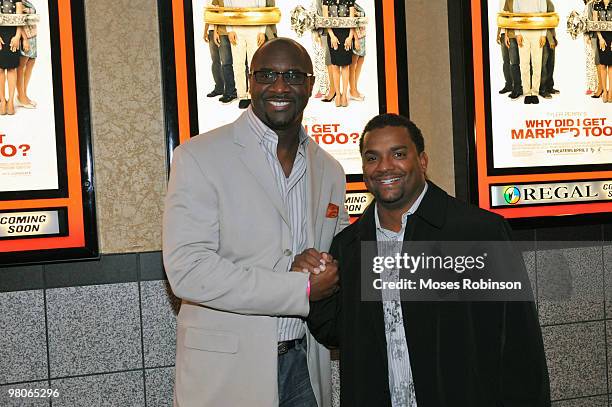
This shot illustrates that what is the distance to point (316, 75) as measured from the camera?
3.47m

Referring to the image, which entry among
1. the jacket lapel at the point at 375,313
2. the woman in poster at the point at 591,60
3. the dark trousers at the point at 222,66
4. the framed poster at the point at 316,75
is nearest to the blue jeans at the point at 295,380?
the jacket lapel at the point at 375,313

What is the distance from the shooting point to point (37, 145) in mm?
3109

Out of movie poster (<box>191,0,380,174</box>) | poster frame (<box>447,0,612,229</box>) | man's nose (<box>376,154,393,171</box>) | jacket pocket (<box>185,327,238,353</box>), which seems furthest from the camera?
poster frame (<box>447,0,612,229</box>)

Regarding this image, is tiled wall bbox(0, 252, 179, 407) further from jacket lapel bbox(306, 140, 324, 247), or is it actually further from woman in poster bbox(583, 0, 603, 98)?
woman in poster bbox(583, 0, 603, 98)

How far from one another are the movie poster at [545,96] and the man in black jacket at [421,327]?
1613mm

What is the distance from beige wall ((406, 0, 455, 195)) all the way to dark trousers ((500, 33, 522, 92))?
1.00 feet

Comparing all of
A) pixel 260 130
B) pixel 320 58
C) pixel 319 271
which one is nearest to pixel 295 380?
pixel 319 271

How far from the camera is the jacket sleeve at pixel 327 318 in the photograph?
2.39 metres

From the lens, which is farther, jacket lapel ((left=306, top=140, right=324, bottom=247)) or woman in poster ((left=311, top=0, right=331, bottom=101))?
woman in poster ((left=311, top=0, right=331, bottom=101))

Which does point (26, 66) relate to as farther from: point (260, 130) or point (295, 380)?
point (295, 380)

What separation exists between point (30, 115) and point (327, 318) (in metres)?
1.72

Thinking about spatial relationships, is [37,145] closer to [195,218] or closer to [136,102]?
[136,102]

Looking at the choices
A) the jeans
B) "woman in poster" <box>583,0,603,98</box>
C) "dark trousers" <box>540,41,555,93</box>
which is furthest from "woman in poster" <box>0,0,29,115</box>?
"woman in poster" <box>583,0,603,98</box>

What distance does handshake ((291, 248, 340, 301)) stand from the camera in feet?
7.42
